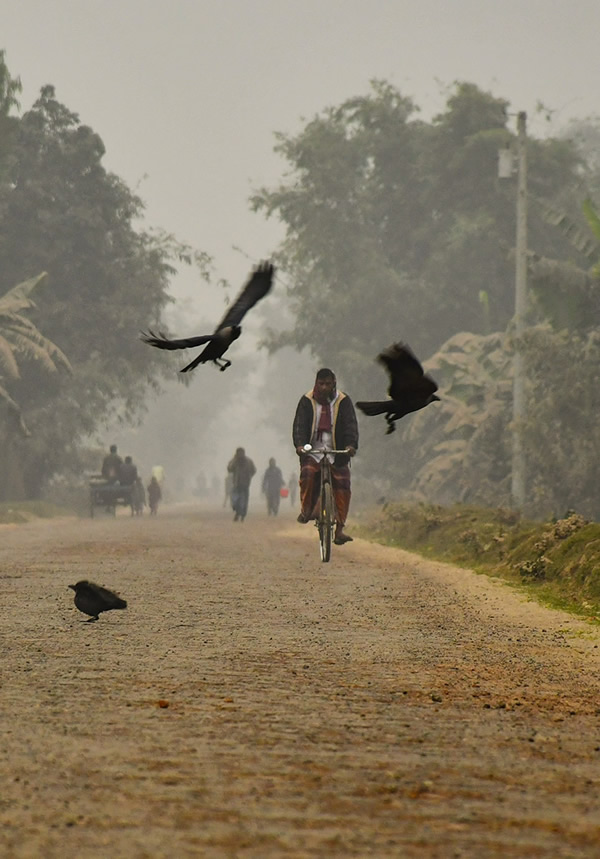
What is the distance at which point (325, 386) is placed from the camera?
14.3 meters

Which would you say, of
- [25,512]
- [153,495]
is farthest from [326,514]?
[153,495]

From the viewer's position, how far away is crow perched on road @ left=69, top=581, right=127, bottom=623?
8.91 metres

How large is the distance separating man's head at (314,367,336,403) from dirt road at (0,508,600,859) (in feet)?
12.9

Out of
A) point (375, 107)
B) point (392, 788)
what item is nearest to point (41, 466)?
point (375, 107)

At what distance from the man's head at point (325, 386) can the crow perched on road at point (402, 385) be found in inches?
190

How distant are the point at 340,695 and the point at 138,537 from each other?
16.7 metres

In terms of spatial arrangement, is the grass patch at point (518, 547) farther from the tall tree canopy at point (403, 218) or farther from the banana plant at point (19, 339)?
the tall tree canopy at point (403, 218)

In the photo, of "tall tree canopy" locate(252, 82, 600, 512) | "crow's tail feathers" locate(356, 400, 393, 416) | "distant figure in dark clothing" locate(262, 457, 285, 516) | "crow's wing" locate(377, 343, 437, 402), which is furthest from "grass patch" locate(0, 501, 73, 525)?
"crow's wing" locate(377, 343, 437, 402)

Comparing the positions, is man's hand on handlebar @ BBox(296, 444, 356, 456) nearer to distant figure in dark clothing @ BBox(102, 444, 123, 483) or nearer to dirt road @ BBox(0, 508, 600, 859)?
dirt road @ BBox(0, 508, 600, 859)

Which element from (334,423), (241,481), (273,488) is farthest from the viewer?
(273,488)

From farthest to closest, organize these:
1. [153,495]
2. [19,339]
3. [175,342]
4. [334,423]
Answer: [153,495]
[19,339]
[334,423]
[175,342]

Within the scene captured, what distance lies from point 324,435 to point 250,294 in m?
7.41

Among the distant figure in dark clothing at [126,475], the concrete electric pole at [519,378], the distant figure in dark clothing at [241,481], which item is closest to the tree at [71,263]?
the distant figure in dark clothing at [126,475]

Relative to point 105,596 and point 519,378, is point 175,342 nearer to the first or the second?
point 105,596
